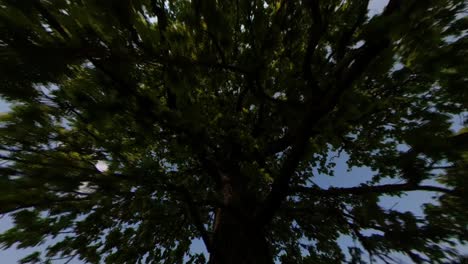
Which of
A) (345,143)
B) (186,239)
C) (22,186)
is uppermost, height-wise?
(345,143)

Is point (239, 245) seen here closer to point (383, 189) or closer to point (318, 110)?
point (383, 189)

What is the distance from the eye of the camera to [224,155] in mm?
5648

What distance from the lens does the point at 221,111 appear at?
563cm

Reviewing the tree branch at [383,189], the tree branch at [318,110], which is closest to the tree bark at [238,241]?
the tree branch at [318,110]

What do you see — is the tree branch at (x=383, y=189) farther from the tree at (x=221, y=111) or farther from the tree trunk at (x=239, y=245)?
the tree trunk at (x=239, y=245)

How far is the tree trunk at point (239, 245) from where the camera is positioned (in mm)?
3834

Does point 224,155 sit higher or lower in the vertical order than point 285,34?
lower

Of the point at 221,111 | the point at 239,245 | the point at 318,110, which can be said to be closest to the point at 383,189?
the point at 318,110

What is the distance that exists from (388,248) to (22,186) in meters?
4.04

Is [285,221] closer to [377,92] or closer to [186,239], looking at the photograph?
[186,239]

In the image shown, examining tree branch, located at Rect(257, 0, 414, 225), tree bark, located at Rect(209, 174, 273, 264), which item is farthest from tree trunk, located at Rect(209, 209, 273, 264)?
tree branch, located at Rect(257, 0, 414, 225)

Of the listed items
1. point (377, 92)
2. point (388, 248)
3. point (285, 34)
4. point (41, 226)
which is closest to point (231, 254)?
point (388, 248)

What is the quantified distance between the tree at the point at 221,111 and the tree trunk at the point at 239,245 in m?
0.02

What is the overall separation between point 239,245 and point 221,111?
2.52 meters
